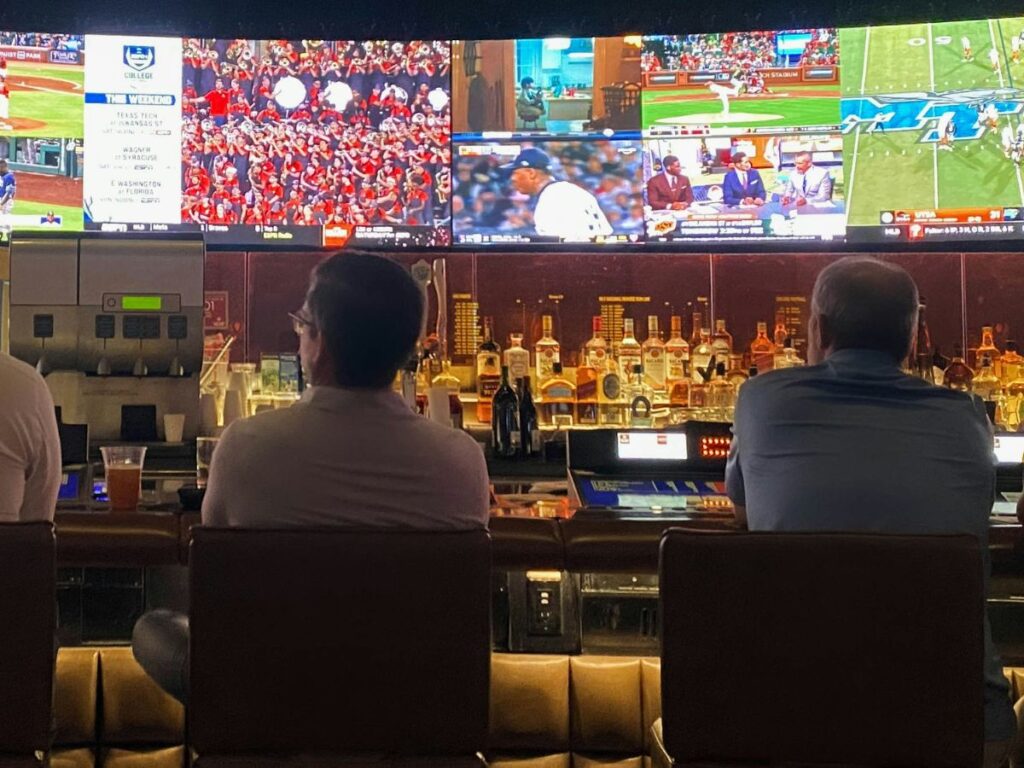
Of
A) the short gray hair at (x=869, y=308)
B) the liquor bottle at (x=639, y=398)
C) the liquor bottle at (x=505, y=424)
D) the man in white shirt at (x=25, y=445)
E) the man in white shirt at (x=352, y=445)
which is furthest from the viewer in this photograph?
the liquor bottle at (x=639, y=398)

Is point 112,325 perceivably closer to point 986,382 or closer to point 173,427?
point 173,427

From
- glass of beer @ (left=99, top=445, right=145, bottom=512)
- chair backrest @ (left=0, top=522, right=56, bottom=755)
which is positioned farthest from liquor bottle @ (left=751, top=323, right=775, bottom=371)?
chair backrest @ (left=0, top=522, right=56, bottom=755)

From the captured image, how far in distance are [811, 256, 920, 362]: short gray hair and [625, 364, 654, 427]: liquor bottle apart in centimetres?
203

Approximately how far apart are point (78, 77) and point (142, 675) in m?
2.66

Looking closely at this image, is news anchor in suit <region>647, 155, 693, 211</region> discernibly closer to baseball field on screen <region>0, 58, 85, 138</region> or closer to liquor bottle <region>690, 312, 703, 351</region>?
liquor bottle <region>690, 312, 703, 351</region>

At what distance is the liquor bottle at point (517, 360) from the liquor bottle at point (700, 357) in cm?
61

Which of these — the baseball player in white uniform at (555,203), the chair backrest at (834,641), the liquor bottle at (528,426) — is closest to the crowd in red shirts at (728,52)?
the baseball player in white uniform at (555,203)

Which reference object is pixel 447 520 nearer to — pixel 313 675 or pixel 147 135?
pixel 313 675

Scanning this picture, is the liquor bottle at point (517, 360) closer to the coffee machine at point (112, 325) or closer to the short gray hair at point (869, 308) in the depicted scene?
the coffee machine at point (112, 325)

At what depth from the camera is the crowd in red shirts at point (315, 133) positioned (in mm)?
4117

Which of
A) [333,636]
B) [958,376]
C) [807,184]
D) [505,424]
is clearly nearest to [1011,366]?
[958,376]

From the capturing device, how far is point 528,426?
3.55 meters

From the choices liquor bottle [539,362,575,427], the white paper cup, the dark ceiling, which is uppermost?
the dark ceiling

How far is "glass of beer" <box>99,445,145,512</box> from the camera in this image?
7.36ft
